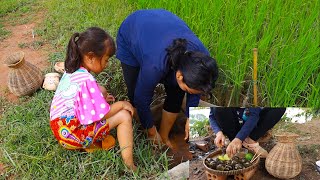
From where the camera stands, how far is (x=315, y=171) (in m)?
1.65

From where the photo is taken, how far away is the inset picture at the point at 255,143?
5.21 feet

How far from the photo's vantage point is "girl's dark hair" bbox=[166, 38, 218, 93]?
1.88 m

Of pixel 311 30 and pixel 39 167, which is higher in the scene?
pixel 311 30

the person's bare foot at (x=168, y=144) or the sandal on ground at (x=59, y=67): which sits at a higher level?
the sandal on ground at (x=59, y=67)

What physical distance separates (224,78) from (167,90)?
526mm

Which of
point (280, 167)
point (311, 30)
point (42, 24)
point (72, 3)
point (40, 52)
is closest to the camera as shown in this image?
point (280, 167)

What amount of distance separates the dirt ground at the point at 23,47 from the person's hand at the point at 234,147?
2.12m

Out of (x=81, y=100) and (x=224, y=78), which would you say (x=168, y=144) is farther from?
(x=81, y=100)

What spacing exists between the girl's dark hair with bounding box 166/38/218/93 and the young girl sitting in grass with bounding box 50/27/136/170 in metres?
0.48

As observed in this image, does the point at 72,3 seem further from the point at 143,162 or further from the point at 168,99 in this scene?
the point at 143,162

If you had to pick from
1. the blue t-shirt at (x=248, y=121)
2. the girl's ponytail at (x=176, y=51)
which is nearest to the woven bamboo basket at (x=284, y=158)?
the blue t-shirt at (x=248, y=121)

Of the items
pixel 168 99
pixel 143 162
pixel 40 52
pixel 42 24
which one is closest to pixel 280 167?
pixel 143 162

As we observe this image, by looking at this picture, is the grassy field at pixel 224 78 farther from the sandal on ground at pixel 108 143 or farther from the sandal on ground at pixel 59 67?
the sandal on ground at pixel 59 67

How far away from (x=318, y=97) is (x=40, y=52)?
264 centimetres
